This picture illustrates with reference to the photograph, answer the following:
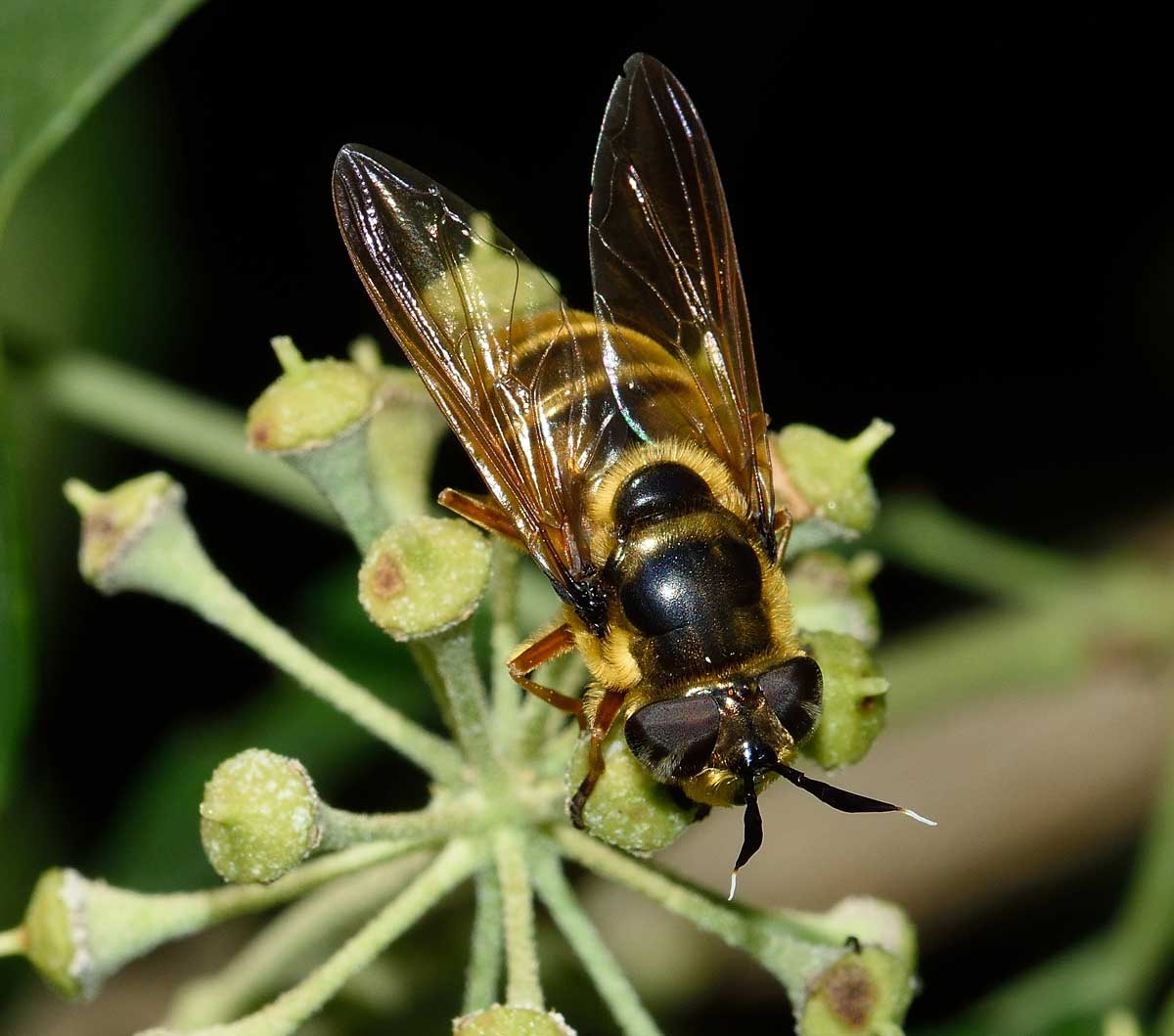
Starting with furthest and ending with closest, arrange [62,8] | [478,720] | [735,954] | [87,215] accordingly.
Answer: [87,215] < [735,954] < [62,8] < [478,720]

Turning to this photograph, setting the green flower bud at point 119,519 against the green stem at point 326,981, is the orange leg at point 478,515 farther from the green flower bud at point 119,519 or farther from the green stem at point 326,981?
the green stem at point 326,981

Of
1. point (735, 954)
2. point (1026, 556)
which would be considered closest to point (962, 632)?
point (1026, 556)

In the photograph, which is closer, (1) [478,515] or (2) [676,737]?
(2) [676,737]

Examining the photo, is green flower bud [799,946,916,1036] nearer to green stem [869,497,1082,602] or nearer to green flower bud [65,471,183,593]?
green flower bud [65,471,183,593]

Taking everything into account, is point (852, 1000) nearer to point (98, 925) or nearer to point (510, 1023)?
point (510, 1023)

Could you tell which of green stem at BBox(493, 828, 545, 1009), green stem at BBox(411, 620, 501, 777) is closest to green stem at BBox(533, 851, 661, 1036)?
green stem at BBox(493, 828, 545, 1009)

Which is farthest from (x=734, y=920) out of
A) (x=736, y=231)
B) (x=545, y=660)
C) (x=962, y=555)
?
(x=736, y=231)

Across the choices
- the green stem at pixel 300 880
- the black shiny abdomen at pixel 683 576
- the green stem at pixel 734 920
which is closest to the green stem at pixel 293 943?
the green stem at pixel 300 880

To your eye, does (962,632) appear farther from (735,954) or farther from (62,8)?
(62,8)
